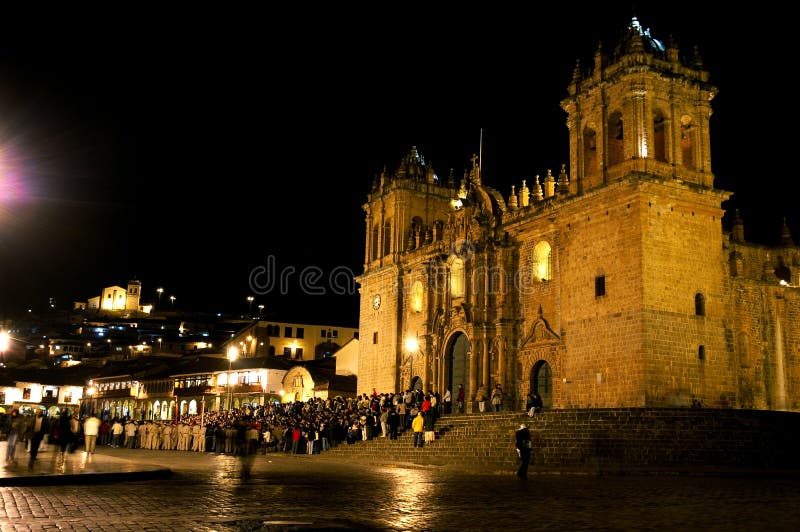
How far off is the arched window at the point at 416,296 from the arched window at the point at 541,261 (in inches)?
355

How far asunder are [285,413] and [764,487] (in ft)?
87.9

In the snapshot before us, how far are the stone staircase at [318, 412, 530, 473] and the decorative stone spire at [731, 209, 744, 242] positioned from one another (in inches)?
685

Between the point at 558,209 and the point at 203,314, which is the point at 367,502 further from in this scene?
the point at 203,314

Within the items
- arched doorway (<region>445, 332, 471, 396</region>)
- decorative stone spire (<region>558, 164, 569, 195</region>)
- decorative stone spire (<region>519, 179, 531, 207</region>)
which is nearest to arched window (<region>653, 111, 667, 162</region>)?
decorative stone spire (<region>558, 164, 569, 195</region>)

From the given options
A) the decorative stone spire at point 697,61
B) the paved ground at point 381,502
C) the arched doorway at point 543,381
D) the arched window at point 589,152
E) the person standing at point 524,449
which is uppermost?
the decorative stone spire at point 697,61

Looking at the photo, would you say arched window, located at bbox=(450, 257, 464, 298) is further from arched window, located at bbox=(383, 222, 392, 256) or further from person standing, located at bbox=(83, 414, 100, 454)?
person standing, located at bbox=(83, 414, 100, 454)

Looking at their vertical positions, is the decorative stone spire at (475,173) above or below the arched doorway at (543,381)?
above

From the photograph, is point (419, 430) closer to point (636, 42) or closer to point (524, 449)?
point (524, 449)

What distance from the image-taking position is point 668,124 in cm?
3133

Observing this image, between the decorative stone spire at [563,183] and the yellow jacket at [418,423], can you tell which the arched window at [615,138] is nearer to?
the decorative stone spire at [563,183]

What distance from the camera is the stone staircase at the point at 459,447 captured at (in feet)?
80.7

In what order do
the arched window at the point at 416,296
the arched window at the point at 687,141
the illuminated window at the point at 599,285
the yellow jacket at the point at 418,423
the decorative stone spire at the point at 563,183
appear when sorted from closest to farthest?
the yellow jacket at the point at 418,423
the illuminated window at the point at 599,285
the arched window at the point at 687,141
the decorative stone spire at the point at 563,183
the arched window at the point at 416,296

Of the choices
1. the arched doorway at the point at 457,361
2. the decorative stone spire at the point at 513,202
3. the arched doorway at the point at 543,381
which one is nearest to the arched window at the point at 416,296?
the arched doorway at the point at 457,361

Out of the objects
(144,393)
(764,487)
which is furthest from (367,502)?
(144,393)
